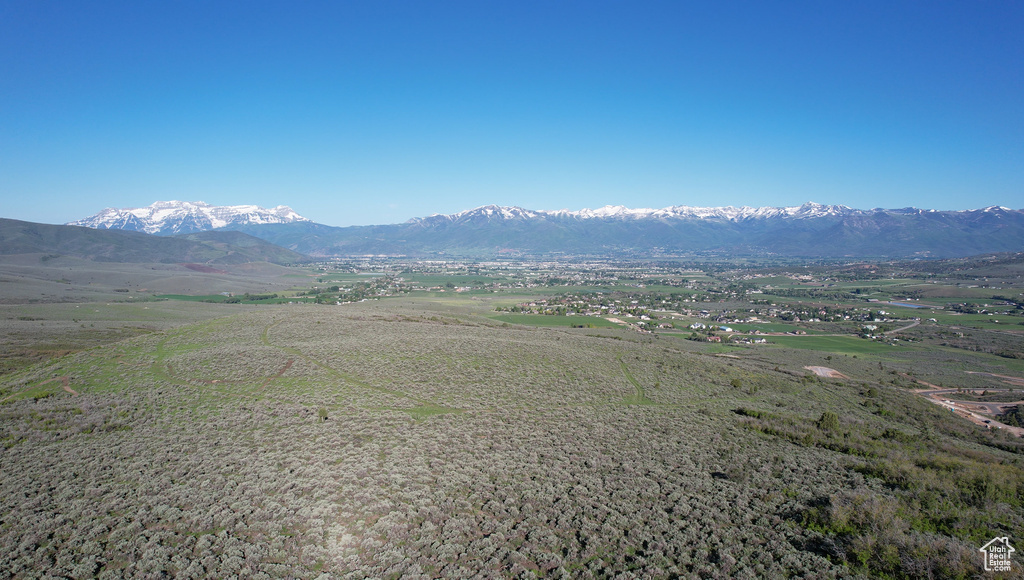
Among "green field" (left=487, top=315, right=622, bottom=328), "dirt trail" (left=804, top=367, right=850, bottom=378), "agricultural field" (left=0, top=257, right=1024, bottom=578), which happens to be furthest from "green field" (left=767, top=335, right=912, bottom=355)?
"green field" (left=487, top=315, right=622, bottom=328)

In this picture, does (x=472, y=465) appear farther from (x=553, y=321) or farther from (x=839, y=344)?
(x=839, y=344)

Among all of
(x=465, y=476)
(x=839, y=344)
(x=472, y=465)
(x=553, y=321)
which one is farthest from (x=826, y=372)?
(x=465, y=476)

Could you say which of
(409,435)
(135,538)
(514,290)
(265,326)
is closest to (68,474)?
(135,538)

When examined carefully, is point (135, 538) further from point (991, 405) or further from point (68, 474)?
point (991, 405)

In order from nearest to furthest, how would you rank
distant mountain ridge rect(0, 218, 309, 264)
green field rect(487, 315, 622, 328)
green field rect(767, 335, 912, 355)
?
1. green field rect(767, 335, 912, 355)
2. green field rect(487, 315, 622, 328)
3. distant mountain ridge rect(0, 218, 309, 264)

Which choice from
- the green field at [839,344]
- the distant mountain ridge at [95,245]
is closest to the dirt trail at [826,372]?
the green field at [839,344]

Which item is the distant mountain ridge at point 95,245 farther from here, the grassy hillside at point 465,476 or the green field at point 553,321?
the grassy hillside at point 465,476

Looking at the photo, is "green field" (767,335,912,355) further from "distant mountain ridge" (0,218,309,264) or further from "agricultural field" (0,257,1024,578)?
"distant mountain ridge" (0,218,309,264)
